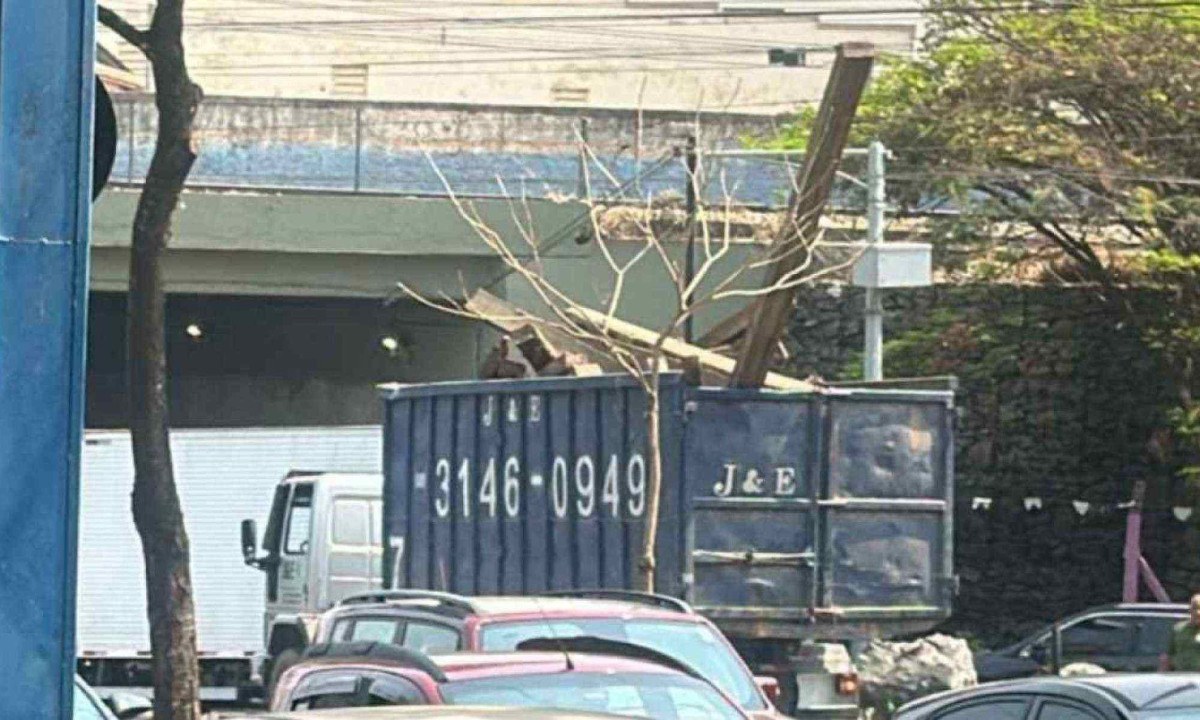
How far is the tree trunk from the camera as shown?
671 inches

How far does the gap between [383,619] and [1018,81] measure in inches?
739

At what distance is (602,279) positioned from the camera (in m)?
34.4

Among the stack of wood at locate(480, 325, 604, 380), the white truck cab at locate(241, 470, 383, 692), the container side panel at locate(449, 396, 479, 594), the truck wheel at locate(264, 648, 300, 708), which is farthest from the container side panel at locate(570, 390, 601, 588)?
the white truck cab at locate(241, 470, 383, 692)

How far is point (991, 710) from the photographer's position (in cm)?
1093

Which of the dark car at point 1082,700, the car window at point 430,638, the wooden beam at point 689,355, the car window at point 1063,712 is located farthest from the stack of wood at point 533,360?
the car window at point 1063,712

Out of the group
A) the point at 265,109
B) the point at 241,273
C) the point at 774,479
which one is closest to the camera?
the point at 774,479

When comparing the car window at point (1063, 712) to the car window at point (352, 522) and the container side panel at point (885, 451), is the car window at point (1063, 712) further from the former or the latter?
the car window at point (352, 522)

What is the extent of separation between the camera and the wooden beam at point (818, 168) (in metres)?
17.5

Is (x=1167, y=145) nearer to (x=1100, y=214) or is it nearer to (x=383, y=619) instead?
(x=1100, y=214)

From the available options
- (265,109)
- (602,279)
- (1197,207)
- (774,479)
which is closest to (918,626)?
(774,479)

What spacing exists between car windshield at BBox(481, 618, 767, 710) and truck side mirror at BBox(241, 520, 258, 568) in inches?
466

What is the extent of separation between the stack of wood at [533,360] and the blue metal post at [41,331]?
46.0 feet

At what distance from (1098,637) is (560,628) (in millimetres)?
11827

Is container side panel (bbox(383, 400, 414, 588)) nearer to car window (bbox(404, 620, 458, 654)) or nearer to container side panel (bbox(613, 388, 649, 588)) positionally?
container side panel (bbox(613, 388, 649, 588))
